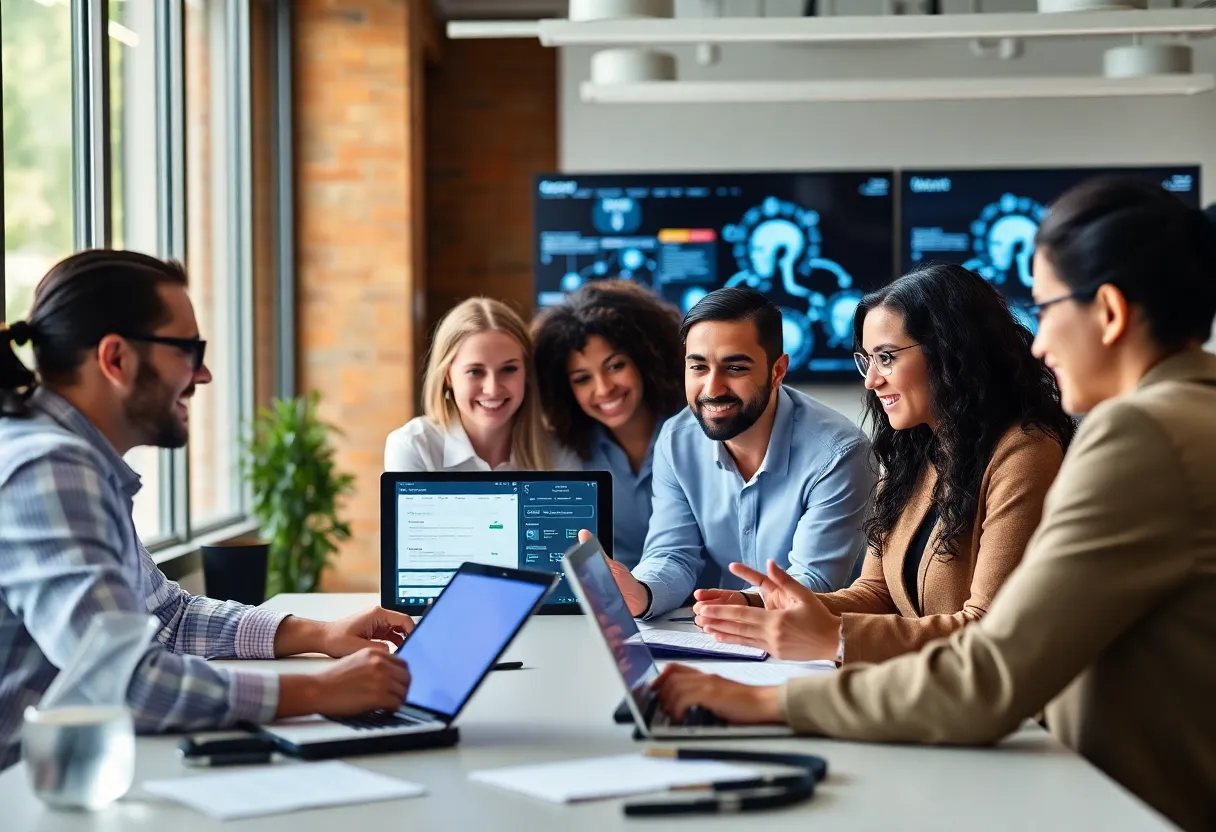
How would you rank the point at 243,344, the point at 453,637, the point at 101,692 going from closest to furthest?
1. the point at 101,692
2. the point at 453,637
3. the point at 243,344

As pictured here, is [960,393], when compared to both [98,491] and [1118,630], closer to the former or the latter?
[1118,630]

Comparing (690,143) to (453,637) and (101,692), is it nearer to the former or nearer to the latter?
(453,637)

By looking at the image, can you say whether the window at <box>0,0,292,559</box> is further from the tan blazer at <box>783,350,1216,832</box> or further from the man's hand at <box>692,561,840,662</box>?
the tan blazer at <box>783,350,1216,832</box>

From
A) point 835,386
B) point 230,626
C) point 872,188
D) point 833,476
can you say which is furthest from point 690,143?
point 230,626

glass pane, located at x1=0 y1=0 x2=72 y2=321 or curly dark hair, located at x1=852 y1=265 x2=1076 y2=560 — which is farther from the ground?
glass pane, located at x1=0 y1=0 x2=72 y2=321

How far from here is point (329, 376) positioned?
6.09 metres

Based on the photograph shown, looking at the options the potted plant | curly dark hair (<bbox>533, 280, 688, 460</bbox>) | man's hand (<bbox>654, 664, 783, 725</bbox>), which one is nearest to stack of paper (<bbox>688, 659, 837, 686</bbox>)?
man's hand (<bbox>654, 664, 783, 725</bbox>)

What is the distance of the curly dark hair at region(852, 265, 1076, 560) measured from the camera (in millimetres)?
2426

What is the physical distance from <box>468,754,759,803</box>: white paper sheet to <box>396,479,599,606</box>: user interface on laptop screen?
41.4 inches

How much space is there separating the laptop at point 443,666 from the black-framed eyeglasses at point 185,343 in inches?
19.9

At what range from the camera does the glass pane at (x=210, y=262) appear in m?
5.28

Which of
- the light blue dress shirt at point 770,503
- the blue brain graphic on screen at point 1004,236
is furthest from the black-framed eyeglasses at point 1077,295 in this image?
the blue brain graphic on screen at point 1004,236

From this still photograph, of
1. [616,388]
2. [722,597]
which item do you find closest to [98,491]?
[722,597]

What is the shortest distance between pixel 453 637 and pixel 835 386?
4427mm
